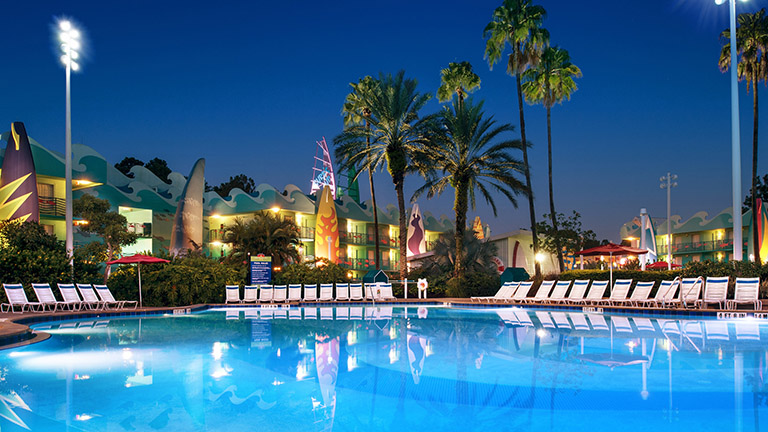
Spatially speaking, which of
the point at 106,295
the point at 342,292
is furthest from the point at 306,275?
the point at 106,295

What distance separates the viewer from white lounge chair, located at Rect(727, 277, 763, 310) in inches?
588

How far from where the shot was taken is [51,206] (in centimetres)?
2662

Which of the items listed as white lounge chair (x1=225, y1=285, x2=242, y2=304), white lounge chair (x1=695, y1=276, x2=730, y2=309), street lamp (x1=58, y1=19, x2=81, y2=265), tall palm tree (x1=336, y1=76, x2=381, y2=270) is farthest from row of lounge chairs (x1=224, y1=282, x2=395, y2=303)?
white lounge chair (x1=695, y1=276, x2=730, y2=309)

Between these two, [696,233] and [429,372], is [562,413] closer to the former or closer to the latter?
[429,372]

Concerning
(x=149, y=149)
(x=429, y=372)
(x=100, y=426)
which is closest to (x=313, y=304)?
(x=429, y=372)

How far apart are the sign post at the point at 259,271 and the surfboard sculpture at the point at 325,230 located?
1256 cm

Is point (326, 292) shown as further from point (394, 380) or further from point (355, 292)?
point (394, 380)

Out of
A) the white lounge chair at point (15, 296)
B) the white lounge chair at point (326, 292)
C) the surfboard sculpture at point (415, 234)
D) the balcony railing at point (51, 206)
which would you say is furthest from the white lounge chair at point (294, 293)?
the surfboard sculpture at point (415, 234)

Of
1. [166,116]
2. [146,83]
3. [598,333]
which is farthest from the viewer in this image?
[166,116]

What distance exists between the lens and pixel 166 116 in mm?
49125

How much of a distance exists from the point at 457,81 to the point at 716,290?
17.6 m

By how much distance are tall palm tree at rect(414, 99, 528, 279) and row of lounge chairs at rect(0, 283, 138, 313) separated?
42.5 ft

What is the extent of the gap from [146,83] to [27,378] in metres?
Result: 39.5

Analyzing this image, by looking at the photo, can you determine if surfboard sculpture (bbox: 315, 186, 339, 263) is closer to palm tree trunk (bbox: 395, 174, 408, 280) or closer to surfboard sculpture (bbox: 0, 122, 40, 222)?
palm tree trunk (bbox: 395, 174, 408, 280)
